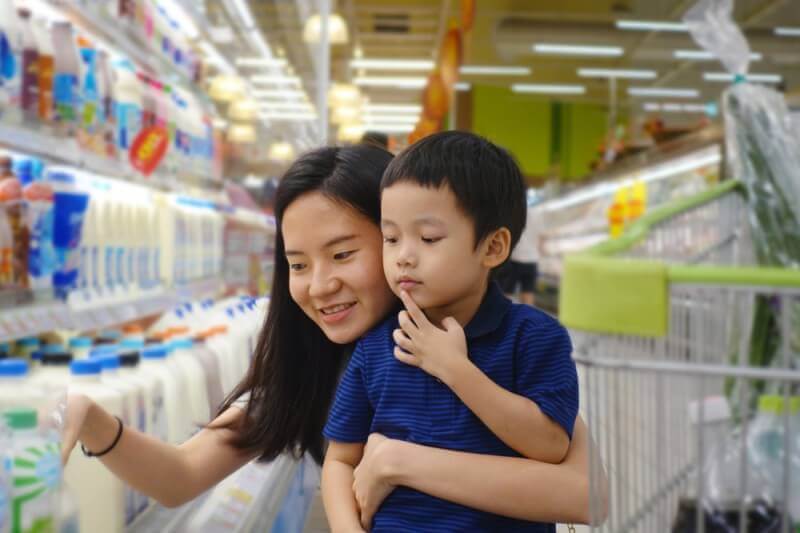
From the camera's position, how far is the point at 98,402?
1400mm

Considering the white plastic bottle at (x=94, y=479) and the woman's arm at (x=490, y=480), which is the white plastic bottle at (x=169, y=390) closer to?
the white plastic bottle at (x=94, y=479)

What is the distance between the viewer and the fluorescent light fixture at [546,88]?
17609 millimetres

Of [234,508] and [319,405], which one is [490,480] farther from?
[234,508]

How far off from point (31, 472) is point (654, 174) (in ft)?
16.6

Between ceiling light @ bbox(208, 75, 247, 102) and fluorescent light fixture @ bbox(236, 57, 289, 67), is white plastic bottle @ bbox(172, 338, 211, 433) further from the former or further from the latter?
fluorescent light fixture @ bbox(236, 57, 289, 67)

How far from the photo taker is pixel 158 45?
354cm

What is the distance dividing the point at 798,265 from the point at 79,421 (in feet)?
4.47

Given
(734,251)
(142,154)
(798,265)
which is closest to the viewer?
(798,265)

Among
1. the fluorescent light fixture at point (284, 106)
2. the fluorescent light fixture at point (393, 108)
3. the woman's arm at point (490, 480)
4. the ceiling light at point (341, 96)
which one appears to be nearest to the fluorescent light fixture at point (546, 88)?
the fluorescent light fixture at point (393, 108)

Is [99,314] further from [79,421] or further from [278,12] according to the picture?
[278,12]

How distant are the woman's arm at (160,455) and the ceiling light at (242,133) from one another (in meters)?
3.34

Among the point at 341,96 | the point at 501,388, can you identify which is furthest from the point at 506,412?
the point at 341,96

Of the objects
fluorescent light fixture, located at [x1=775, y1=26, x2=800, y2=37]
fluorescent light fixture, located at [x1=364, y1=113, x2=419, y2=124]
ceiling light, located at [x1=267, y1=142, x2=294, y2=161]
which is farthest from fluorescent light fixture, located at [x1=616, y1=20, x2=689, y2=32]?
ceiling light, located at [x1=267, y1=142, x2=294, y2=161]

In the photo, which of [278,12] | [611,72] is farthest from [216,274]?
[611,72]
